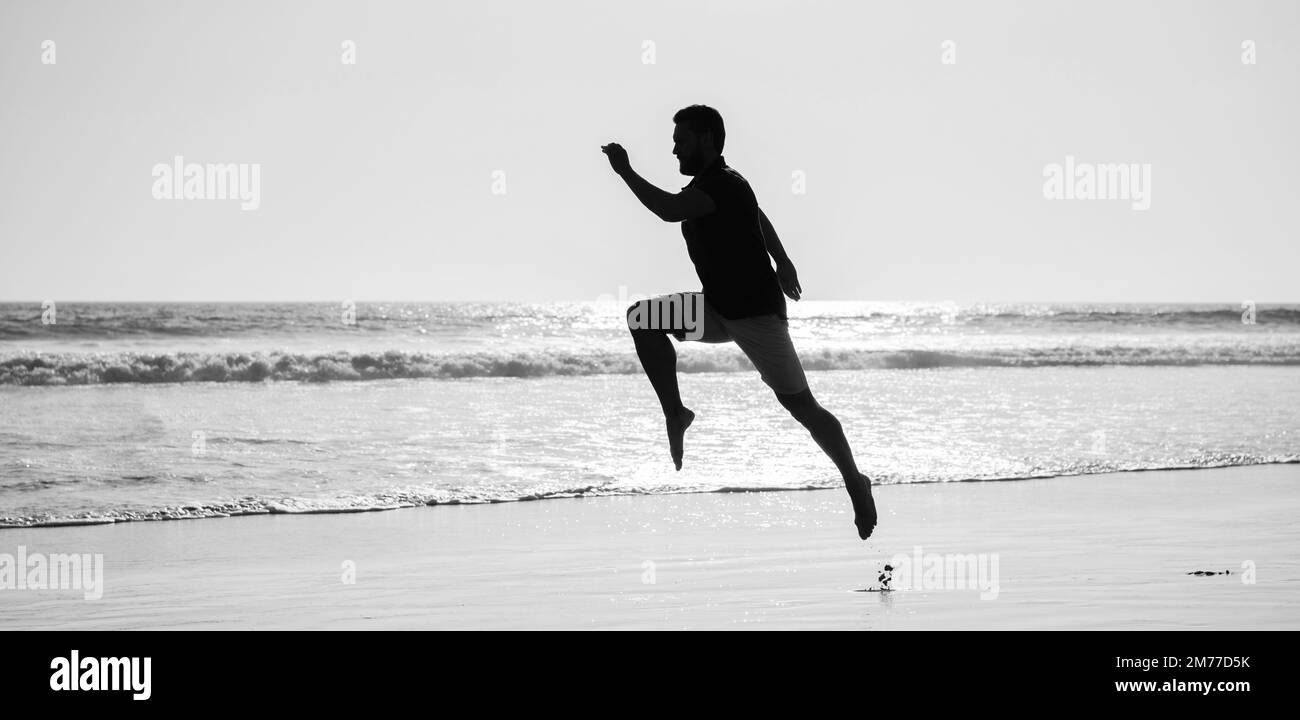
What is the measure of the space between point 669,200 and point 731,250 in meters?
0.39

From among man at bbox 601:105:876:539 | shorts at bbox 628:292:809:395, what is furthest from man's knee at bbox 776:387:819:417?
shorts at bbox 628:292:809:395

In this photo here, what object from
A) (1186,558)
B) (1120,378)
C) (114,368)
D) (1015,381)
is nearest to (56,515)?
(1186,558)

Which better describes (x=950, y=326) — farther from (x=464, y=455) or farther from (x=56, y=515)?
(x=56, y=515)

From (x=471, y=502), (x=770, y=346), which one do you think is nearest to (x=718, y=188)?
(x=770, y=346)

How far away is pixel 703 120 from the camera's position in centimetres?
460

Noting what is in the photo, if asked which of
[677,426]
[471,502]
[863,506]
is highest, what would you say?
[677,426]

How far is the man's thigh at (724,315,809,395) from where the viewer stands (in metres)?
4.82

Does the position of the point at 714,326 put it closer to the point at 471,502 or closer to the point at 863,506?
the point at 863,506

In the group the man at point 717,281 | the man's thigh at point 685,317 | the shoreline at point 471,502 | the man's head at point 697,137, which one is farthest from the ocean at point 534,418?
the man's head at point 697,137

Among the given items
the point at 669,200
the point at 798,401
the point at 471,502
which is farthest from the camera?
the point at 471,502

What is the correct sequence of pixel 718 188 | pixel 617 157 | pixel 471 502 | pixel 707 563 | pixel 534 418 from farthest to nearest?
pixel 534 418
pixel 471 502
pixel 707 563
pixel 718 188
pixel 617 157

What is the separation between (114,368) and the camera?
2370 centimetres

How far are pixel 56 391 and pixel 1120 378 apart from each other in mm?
19349

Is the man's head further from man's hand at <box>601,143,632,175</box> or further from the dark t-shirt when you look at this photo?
man's hand at <box>601,143,632,175</box>
